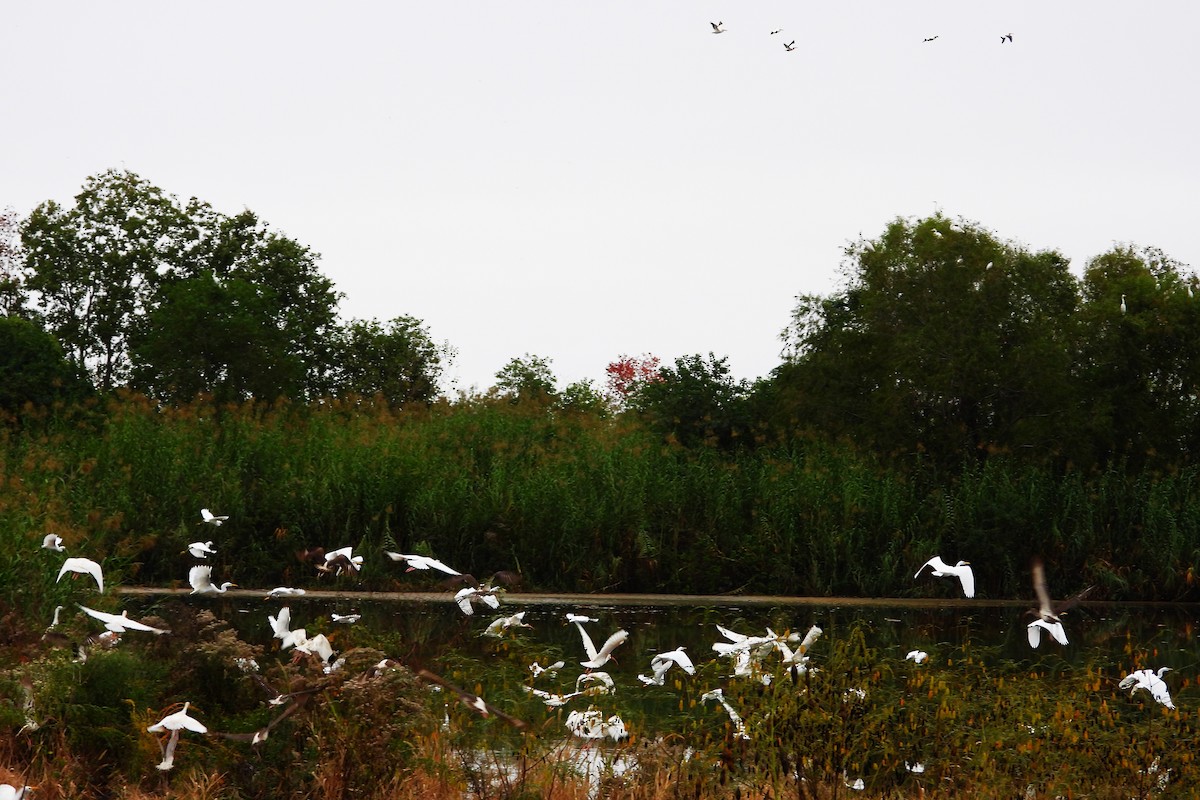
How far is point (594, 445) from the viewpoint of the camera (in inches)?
624

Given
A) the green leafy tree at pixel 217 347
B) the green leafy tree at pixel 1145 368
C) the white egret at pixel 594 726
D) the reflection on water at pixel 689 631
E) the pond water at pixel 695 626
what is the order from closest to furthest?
the white egret at pixel 594 726 < the reflection on water at pixel 689 631 < the pond water at pixel 695 626 < the green leafy tree at pixel 1145 368 < the green leafy tree at pixel 217 347

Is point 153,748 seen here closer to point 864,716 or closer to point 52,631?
point 52,631

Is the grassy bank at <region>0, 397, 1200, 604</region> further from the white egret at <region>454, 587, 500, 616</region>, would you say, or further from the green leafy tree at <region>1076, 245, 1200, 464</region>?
the white egret at <region>454, 587, 500, 616</region>

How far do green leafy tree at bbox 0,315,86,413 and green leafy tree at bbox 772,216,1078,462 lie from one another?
32.0 feet

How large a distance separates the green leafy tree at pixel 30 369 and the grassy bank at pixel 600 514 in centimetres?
250

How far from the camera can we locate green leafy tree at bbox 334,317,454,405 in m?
31.7

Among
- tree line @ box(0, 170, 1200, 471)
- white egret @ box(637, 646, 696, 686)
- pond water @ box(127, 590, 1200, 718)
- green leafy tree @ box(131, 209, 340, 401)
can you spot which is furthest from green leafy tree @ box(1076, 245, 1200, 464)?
white egret @ box(637, 646, 696, 686)

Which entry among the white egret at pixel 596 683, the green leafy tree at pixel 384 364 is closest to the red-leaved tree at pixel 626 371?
the green leafy tree at pixel 384 364

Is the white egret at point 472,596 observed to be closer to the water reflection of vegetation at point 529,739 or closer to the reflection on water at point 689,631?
the water reflection of vegetation at point 529,739

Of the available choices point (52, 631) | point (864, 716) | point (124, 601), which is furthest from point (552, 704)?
point (124, 601)

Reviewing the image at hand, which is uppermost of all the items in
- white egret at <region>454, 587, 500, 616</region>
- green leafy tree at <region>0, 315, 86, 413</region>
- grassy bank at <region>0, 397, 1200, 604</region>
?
green leafy tree at <region>0, 315, 86, 413</region>

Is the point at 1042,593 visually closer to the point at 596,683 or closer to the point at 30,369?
the point at 596,683

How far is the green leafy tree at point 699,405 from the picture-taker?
2077cm

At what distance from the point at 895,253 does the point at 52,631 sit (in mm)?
16404
